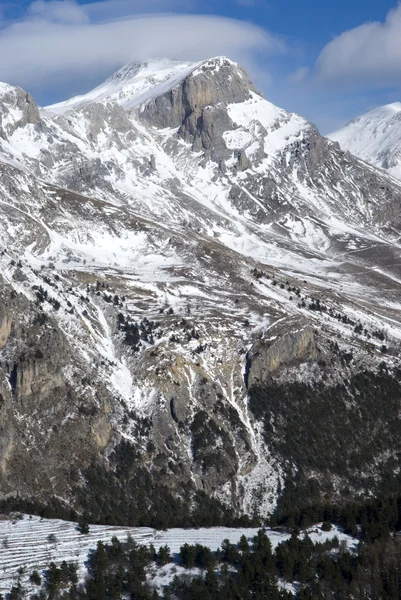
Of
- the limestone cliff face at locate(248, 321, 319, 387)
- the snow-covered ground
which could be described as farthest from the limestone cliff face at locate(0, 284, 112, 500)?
the snow-covered ground

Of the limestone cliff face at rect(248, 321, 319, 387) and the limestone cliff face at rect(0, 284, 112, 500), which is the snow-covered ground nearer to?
the limestone cliff face at rect(0, 284, 112, 500)

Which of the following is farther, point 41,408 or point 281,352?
point 281,352

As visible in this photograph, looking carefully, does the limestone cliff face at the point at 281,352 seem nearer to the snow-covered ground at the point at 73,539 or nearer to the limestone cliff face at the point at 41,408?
the limestone cliff face at the point at 41,408

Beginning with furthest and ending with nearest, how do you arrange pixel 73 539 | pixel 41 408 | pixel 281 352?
pixel 281 352
pixel 41 408
pixel 73 539

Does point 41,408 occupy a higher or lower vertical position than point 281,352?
lower

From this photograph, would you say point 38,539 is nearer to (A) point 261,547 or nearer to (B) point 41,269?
(A) point 261,547

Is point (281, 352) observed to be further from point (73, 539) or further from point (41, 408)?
point (73, 539)

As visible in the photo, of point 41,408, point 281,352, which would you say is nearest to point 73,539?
point 41,408

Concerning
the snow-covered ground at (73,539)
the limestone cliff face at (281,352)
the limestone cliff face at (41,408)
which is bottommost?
the snow-covered ground at (73,539)

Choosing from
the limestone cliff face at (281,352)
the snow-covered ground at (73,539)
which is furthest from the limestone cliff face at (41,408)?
the snow-covered ground at (73,539)
